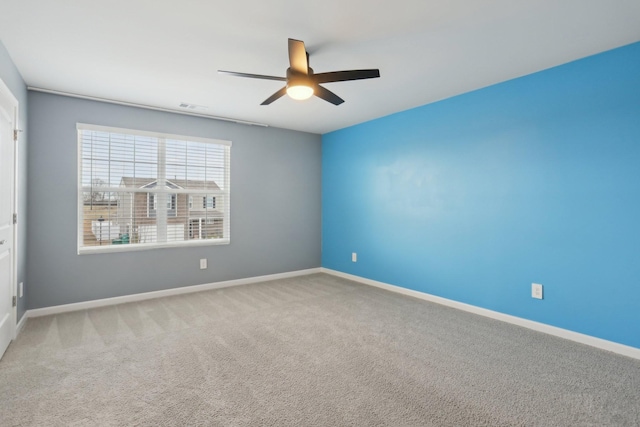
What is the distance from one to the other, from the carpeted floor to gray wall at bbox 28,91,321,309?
515 millimetres

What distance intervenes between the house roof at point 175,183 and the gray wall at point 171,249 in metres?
0.35

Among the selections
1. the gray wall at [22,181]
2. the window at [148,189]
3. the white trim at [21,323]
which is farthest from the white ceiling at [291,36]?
the white trim at [21,323]

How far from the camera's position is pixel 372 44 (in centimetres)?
252

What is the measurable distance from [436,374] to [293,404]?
1019 mm

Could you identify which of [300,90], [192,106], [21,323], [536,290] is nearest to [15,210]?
[21,323]

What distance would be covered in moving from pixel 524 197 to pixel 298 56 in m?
2.51

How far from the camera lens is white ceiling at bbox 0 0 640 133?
207 centimetres

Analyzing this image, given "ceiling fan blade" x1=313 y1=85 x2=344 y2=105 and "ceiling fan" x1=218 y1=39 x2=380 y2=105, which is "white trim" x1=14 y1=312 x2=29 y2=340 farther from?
"ceiling fan blade" x1=313 y1=85 x2=344 y2=105

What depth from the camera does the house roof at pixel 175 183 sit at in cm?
398

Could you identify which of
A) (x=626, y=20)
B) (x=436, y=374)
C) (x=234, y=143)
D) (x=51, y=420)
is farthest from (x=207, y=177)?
(x=626, y=20)

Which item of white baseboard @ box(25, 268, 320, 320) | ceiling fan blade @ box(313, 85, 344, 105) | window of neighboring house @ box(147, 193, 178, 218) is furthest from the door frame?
ceiling fan blade @ box(313, 85, 344, 105)

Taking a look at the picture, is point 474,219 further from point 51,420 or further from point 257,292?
point 51,420

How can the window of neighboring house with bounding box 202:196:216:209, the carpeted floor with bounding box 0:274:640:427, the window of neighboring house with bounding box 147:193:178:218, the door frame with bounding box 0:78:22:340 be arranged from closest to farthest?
1. the carpeted floor with bounding box 0:274:640:427
2. the door frame with bounding box 0:78:22:340
3. the window of neighboring house with bounding box 147:193:178:218
4. the window of neighboring house with bounding box 202:196:216:209

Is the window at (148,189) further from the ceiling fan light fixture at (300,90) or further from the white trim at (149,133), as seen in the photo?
the ceiling fan light fixture at (300,90)
